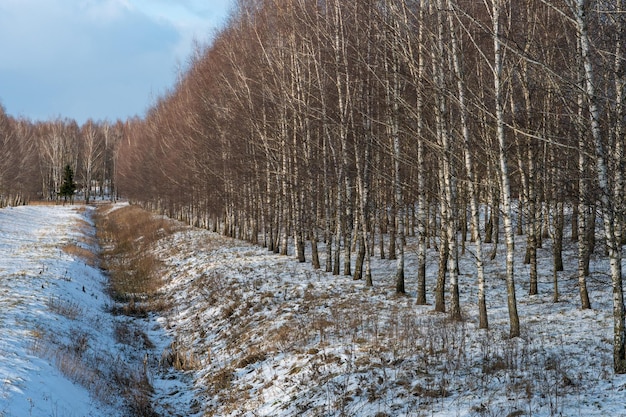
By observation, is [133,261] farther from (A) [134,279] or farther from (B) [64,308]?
(B) [64,308]

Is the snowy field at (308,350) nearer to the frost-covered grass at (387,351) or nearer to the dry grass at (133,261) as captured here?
the frost-covered grass at (387,351)

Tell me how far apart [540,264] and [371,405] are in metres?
11.9

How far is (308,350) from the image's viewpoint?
8.34 m

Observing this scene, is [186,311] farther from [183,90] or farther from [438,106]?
[183,90]

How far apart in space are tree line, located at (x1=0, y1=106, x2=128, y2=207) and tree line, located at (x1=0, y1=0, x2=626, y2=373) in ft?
80.3

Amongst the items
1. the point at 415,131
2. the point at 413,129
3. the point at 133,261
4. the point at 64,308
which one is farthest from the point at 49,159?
the point at 415,131

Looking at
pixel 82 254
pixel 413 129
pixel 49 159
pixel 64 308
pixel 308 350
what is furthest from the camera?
pixel 49 159

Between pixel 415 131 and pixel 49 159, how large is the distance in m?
77.0

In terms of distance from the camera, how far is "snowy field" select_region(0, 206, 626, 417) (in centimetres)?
607

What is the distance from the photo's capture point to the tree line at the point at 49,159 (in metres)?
46.9

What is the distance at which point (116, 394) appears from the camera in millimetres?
7840

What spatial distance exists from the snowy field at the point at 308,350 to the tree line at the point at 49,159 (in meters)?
38.5

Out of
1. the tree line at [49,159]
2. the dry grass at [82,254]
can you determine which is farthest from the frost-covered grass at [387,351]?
the tree line at [49,159]

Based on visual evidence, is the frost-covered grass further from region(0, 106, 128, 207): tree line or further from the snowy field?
region(0, 106, 128, 207): tree line
